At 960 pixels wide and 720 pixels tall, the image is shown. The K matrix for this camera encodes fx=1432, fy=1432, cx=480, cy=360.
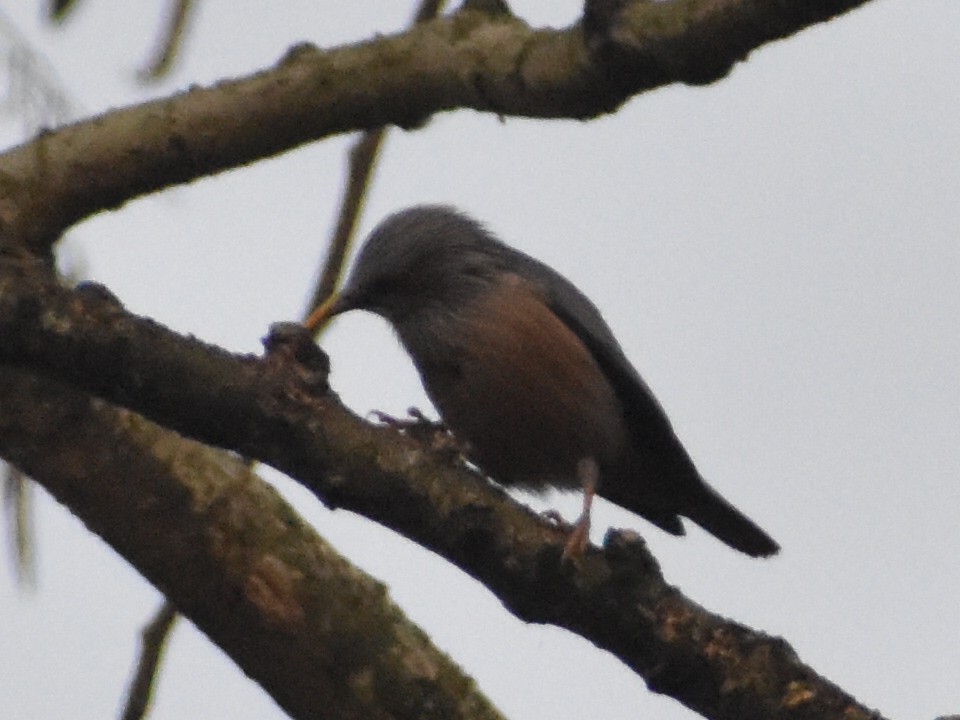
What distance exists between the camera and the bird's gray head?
574 cm

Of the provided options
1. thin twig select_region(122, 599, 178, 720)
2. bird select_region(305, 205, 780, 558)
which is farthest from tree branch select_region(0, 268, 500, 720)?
bird select_region(305, 205, 780, 558)

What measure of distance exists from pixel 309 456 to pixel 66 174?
1612 millimetres

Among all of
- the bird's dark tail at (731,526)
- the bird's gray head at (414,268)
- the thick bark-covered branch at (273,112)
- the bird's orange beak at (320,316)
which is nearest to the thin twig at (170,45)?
the thick bark-covered branch at (273,112)

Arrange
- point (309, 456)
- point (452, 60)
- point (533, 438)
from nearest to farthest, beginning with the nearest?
point (309, 456) → point (452, 60) → point (533, 438)

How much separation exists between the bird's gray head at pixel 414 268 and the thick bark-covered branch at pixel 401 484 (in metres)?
2.32

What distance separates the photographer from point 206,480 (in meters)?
3.95

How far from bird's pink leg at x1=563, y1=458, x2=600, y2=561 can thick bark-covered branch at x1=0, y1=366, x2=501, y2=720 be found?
57 cm

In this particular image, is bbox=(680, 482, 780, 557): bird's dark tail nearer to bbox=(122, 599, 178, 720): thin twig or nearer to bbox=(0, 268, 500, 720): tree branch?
bbox=(0, 268, 500, 720): tree branch

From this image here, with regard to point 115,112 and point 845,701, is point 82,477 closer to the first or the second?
point 115,112

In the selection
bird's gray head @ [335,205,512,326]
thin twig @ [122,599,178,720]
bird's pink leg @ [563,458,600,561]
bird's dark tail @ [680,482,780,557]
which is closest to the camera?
bird's pink leg @ [563,458,600,561]

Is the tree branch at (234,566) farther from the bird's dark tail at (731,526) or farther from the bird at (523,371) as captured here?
the bird's dark tail at (731,526)

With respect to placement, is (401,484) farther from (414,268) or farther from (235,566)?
(414,268)

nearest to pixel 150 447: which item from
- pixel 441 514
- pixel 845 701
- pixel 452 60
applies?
pixel 441 514

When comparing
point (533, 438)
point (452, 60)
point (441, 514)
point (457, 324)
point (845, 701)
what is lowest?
point (845, 701)
